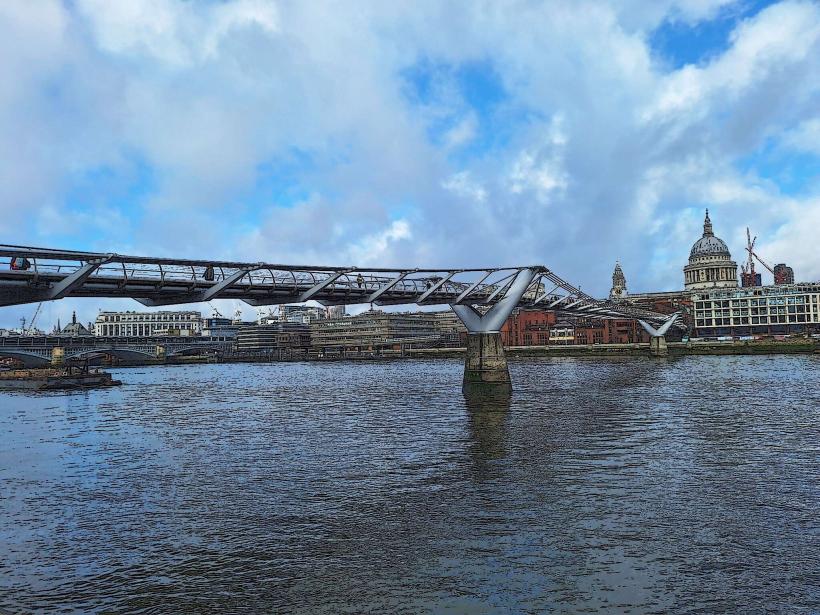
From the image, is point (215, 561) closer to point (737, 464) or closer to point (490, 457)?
point (490, 457)

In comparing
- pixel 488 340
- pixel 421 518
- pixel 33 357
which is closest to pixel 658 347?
pixel 488 340

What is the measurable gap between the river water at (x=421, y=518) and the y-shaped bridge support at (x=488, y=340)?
26.6 meters

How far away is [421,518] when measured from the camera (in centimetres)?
1841

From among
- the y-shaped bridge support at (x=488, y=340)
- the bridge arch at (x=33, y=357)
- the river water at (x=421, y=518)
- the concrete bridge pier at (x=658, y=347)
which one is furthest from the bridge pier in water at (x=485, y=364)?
the concrete bridge pier at (x=658, y=347)

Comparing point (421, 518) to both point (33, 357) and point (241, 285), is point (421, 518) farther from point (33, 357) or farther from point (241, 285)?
point (33, 357)

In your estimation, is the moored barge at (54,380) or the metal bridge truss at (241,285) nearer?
the metal bridge truss at (241,285)

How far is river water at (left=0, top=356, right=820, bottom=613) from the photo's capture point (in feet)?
43.5

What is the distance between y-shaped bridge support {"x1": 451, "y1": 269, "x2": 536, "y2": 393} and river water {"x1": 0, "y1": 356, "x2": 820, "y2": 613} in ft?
87.4

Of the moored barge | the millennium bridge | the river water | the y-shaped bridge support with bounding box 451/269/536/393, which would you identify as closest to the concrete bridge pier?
the millennium bridge

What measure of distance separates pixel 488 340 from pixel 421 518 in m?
50.9

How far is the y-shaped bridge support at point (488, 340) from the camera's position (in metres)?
66.4

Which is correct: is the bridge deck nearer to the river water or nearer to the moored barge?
the river water

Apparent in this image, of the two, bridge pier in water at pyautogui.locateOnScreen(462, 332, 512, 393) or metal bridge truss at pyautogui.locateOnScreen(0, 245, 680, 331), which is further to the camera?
bridge pier in water at pyautogui.locateOnScreen(462, 332, 512, 393)

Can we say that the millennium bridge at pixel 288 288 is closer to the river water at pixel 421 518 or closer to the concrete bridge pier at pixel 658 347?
the river water at pixel 421 518
